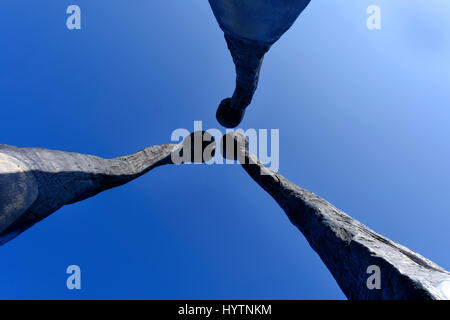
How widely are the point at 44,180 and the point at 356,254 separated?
13.9 feet

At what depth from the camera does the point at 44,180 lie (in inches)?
132

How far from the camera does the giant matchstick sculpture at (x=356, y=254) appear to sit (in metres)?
2.32

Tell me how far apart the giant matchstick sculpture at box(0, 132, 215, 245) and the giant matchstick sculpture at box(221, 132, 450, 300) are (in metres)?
3.39

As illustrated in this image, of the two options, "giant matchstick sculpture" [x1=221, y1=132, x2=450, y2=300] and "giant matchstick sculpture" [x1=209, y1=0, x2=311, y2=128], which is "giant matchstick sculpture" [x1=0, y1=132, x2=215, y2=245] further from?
"giant matchstick sculpture" [x1=221, y1=132, x2=450, y2=300]

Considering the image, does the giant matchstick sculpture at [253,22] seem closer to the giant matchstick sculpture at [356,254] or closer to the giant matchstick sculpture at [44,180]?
the giant matchstick sculpture at [356,254]

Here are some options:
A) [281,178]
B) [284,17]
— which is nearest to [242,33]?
[284,17]

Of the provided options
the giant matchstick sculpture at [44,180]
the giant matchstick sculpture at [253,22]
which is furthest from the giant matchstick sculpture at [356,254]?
the giant matchstick sculpture at [44,180]

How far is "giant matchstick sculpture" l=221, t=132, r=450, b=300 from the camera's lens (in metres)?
2.32
